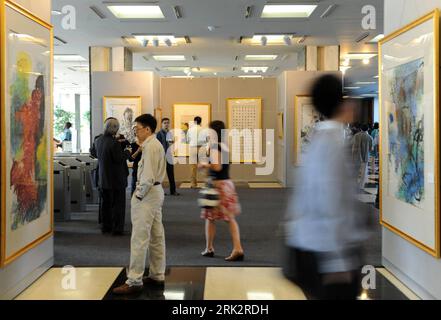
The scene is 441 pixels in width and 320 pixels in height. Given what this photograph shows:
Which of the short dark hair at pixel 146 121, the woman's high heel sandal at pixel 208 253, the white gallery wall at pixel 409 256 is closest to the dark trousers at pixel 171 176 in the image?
the woman's high heel sandal at pixel 208 253

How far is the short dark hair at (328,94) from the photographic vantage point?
2.75 metres

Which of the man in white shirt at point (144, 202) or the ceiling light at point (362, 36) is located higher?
the ceiling light at point (362, 36)

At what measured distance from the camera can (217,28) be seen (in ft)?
43.2

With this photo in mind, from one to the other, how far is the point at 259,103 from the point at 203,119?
1761 mm

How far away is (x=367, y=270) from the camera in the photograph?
20.0 feet

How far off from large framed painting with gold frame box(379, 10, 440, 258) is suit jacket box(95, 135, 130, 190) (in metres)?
3.82

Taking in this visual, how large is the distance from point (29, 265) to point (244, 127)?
1171cm

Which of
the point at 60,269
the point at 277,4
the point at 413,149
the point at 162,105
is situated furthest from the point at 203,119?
the point at 413,149

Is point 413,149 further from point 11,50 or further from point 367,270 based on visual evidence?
point 11,50

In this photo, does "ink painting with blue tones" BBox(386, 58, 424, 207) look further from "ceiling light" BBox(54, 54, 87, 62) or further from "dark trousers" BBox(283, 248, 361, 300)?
"ceiling light" BBox(54, 54, 87, 62)

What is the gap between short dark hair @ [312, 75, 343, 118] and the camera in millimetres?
2752

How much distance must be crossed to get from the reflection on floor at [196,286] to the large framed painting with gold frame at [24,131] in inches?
18.8

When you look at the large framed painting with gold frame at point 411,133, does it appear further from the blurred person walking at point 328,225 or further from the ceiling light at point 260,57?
the ceiling light at point 260,57

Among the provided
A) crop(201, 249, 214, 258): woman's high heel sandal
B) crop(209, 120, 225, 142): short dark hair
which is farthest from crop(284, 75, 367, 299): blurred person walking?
crop(201, 249, 214, 258): woman's high heel sandal
